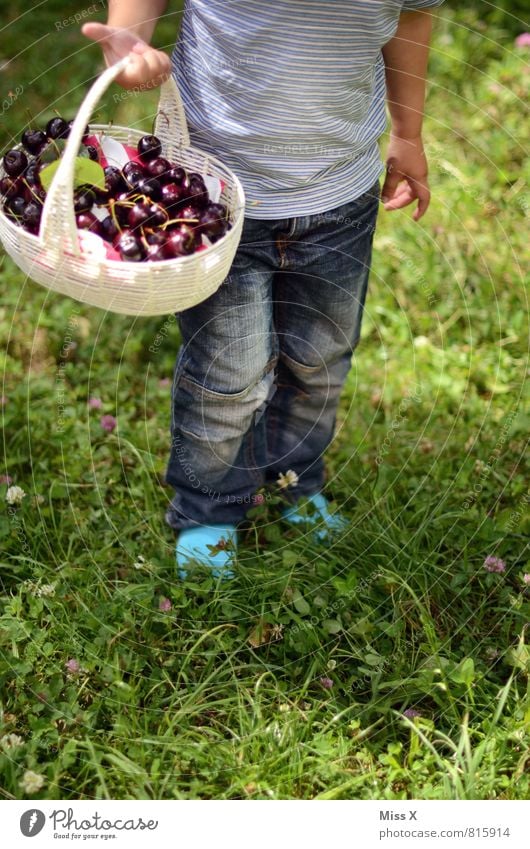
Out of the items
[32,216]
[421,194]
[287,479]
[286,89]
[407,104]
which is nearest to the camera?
[32,216]

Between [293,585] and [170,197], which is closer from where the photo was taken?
[170,197]

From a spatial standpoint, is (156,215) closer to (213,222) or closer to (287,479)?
Result: (213,222)

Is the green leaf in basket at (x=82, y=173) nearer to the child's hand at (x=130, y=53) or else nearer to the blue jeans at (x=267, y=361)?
the child's hand at (x=130, y=53)

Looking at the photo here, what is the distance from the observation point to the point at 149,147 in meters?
1.19

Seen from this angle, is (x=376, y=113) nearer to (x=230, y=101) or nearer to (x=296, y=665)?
(x=230, y=101)

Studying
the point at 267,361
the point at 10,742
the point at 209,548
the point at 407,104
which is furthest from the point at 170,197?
the point at 10,742

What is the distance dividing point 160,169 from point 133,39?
0.16 metres

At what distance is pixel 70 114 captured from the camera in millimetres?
2508

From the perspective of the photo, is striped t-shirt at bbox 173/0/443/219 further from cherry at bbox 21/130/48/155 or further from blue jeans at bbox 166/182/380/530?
cherry at bbox 21/130/48/155

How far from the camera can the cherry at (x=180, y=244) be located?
1049 millimetres

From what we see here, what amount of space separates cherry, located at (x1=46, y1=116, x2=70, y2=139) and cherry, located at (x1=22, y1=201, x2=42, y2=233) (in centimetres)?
14

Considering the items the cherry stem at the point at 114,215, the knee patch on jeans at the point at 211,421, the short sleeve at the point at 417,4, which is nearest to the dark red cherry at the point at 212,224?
the cherry stem at the point at 114,215

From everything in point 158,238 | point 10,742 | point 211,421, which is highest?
point 158,238

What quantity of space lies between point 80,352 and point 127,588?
0.70 metres
